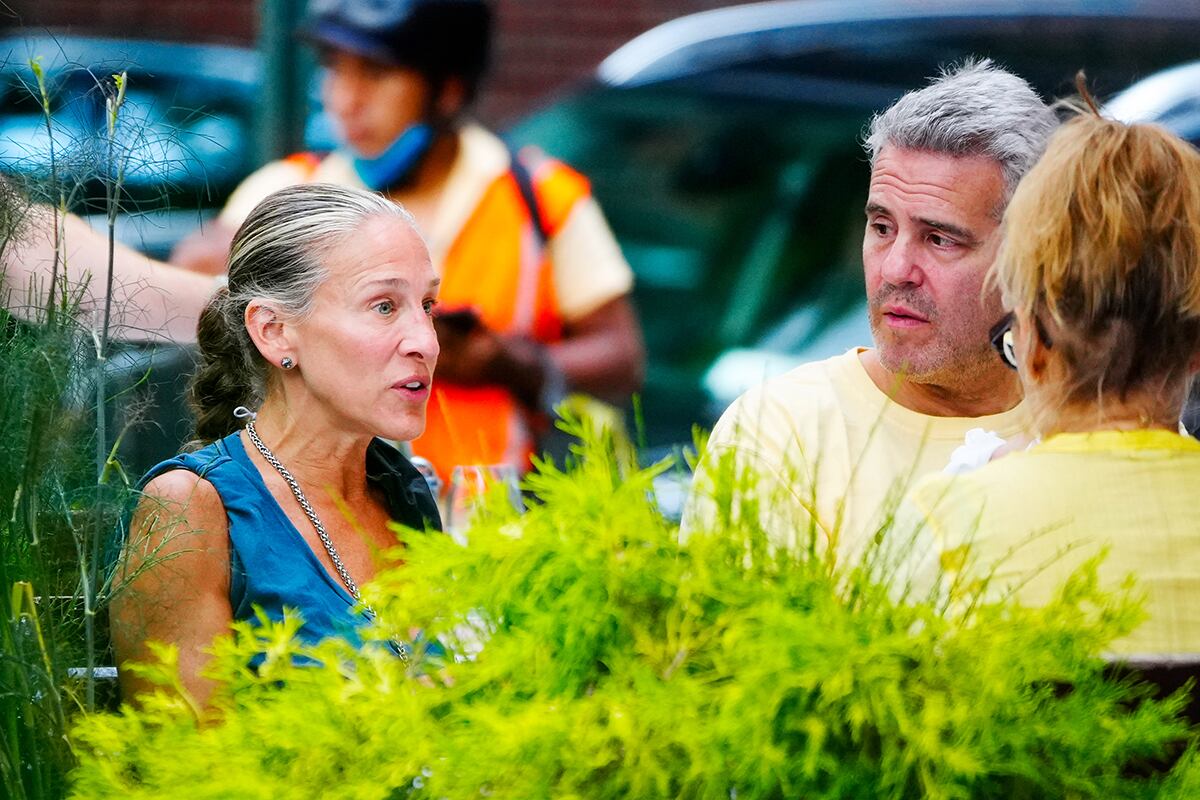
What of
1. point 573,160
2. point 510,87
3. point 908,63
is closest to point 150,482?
point 573,160

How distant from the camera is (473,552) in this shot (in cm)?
134

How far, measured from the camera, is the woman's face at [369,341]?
228 cm

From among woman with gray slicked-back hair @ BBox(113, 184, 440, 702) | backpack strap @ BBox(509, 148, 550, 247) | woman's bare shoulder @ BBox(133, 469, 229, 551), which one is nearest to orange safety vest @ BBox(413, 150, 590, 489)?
backpack strap @ BBox(509, 148, 550, 247)

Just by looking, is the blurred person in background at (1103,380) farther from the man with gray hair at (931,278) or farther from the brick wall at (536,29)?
the brick wall at (536,29)

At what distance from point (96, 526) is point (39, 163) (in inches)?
16.4

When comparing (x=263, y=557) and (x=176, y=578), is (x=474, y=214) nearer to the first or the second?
(x=263, y=557)

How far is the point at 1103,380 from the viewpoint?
1782 mm

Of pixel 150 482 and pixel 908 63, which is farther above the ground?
pixel 908 63

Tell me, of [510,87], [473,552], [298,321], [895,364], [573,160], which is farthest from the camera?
[510,87]

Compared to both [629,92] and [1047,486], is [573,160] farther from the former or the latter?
[1047,486]

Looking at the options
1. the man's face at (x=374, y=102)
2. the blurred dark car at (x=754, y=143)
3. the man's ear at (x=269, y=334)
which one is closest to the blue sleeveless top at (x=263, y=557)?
the man's ear at (x=269, y=334)

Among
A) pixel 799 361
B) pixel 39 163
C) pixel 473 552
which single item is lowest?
pixel 799 361

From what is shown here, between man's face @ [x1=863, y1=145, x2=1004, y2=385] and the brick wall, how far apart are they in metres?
6.19

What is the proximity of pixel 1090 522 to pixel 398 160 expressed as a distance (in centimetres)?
254
